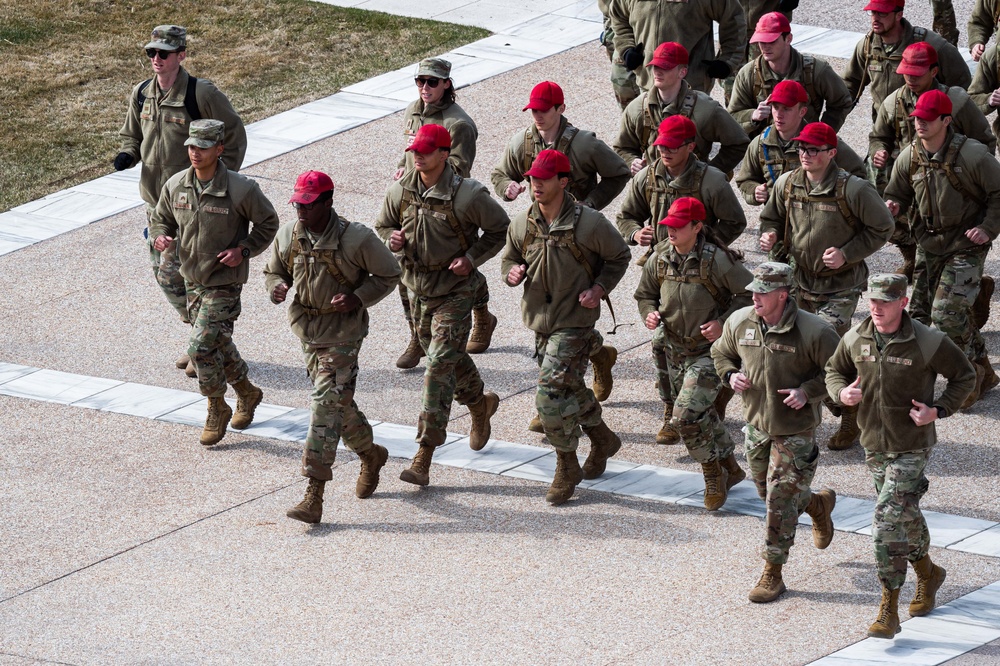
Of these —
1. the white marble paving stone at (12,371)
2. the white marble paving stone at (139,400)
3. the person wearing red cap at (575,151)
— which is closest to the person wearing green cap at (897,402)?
the person wearing red cap at (575,151)

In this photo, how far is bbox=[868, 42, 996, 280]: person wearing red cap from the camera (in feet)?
42.6

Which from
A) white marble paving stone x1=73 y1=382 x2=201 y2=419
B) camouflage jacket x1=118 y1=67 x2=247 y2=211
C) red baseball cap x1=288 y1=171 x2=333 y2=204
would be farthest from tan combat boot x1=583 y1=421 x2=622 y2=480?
camouflage jacket x1=118 y1=67 x2=247 y2=211

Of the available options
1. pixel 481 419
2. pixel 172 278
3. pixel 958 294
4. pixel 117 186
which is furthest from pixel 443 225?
pixel 117 186

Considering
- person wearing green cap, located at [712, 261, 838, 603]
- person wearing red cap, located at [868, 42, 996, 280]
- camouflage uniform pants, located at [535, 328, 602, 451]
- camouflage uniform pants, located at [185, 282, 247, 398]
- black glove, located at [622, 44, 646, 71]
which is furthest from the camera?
black glove, located at [622, 44, 646, 71]

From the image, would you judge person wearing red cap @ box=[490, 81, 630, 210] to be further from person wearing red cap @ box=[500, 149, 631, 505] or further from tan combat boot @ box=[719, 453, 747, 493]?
→ tan combat boot @ box=[719, 453, 747, 493]

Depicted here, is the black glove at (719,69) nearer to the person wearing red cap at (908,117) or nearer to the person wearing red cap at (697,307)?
the person wearing red cap at (908,117)

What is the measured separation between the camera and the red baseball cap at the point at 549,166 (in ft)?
36.7

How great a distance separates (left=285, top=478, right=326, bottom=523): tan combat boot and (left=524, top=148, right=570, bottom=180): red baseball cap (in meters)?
2.37

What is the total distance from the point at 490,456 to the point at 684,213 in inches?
92.2

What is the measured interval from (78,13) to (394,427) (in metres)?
12.6

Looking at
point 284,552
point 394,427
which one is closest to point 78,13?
point 394,427

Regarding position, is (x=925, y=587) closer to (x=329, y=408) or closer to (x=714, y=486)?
(x=714, y=486)

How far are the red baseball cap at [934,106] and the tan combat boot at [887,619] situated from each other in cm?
379

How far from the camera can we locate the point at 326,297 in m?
11.3
